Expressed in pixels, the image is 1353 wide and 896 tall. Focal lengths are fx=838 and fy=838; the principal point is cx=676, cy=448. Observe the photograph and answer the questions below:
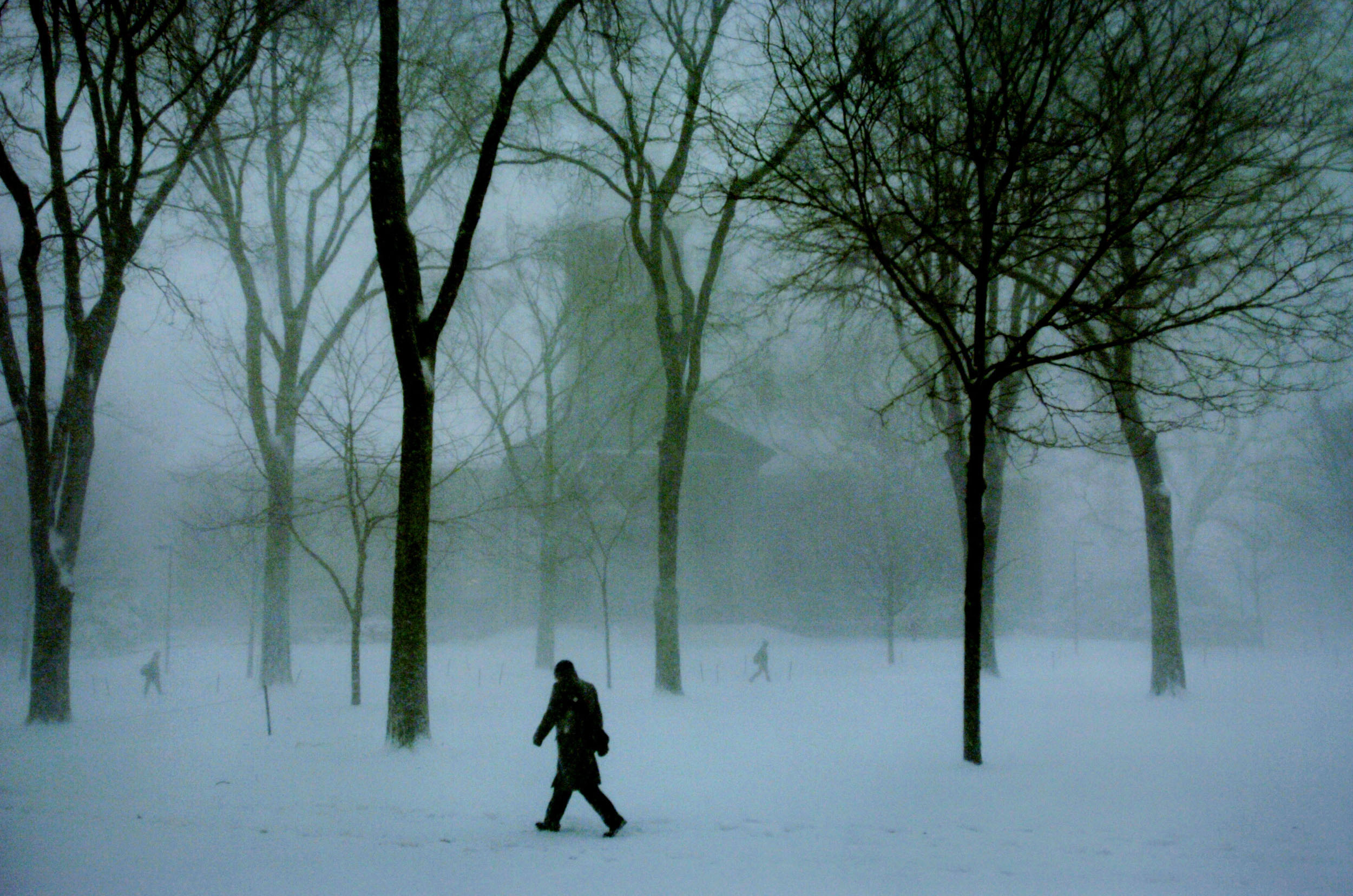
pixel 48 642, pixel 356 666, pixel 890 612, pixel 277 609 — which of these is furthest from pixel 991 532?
pixel 48 642

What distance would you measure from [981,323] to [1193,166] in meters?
2.24

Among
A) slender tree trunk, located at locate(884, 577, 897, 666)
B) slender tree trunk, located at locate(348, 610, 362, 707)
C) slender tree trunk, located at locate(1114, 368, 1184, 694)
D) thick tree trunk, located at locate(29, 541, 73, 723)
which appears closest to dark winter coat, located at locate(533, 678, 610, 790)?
slender tree trunk, located at locate(348, 610, 362, 707)

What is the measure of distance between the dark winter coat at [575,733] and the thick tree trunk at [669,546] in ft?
27.2

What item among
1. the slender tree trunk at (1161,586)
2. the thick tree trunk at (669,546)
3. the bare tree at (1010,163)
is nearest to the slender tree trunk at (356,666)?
the thick tree trunk at (669,546)

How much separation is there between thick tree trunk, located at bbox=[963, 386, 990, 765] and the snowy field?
17.7 inches

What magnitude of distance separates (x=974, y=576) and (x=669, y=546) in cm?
716

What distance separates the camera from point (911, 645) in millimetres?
28547

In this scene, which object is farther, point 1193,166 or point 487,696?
point 487,696

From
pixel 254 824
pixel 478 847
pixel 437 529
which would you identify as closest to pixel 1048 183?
pixel 478 847

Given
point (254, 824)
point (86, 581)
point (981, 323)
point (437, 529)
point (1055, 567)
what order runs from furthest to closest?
point (1055, 567)
point (437, 529)
point (86, 581)
point (981, 323)
point (254, 824)

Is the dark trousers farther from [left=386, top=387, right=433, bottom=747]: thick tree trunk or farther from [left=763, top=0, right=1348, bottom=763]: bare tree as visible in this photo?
[left=763, top=0, right=1348, bottom=763]: bare tree

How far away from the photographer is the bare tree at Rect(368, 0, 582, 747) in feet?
28.4

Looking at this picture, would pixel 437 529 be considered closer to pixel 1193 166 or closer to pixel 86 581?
pixel 86 581

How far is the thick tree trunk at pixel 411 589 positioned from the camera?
28.3ft
